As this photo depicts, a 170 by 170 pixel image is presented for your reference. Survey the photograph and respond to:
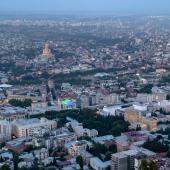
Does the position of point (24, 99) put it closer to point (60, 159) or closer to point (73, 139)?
point (73, 139)

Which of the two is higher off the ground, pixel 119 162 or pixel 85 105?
pixel 119 162

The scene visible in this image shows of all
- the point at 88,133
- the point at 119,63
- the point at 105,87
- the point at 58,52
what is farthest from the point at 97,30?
the point at 88,133

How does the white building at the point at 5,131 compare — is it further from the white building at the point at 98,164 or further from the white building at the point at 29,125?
the white building at the point at 98,164

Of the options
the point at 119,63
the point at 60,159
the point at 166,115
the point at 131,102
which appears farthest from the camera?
the point at 119,63

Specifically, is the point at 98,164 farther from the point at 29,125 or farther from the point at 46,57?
the point at 46,57

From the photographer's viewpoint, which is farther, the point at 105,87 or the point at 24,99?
the point at 105,87

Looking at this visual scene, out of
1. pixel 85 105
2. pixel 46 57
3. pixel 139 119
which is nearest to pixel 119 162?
pixel 139 119

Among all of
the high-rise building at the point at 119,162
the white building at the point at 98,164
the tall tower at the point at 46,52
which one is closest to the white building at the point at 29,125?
the white building at the point at 98,164

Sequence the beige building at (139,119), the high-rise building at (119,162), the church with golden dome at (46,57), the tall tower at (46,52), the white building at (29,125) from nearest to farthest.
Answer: the high-rise building at (119,162), the white building at (29,125), the beige building at (139,119), the church with golden dome at (46,57), the tall tower at (46,52)
